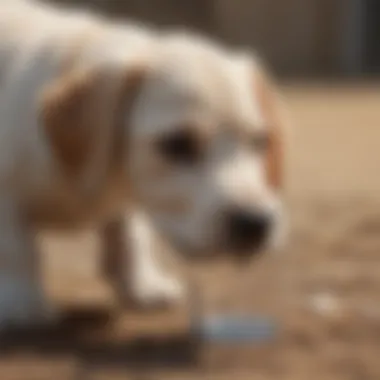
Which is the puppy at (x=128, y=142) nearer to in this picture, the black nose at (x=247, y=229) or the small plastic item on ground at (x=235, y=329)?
the black nose at (x=247, y=229)

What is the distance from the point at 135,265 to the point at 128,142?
0.26 metres

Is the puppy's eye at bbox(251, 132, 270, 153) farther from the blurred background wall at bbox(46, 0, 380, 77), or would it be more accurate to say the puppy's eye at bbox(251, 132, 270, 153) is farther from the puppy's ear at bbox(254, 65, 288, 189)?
the blurred background wall at bbox(46, 0, 380, 77)

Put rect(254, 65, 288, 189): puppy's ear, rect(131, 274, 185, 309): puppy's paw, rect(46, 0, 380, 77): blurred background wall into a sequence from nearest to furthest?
1. rect(254, 65, 288, 189): puppy's ear
2. rect(131, 274, 185, 309): puppy's paw
3. rect(46, 0, 380, 77): blurred background wall

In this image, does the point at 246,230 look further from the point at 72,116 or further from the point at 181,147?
the point at 72,116

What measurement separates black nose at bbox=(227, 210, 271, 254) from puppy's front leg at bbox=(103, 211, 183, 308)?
0.28m

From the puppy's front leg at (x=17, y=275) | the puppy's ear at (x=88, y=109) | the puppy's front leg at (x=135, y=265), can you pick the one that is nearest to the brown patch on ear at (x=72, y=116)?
the puppy's ear at (x=88, y=109)

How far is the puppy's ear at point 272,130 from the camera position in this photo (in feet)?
4.66

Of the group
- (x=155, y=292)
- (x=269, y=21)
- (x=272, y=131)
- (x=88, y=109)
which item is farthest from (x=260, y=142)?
(x=269, y=21)

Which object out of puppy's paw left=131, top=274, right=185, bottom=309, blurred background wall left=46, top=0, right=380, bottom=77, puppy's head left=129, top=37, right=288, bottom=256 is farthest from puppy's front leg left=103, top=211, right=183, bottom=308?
blurred background wall left=46, top=0, right=380, bottom=77

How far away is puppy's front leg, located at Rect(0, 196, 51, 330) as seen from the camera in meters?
1.42

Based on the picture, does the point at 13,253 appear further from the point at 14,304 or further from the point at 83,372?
the point at 83,372

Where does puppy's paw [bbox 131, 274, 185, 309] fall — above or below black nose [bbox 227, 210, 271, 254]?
below

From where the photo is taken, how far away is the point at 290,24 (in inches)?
185

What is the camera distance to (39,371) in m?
1.29
